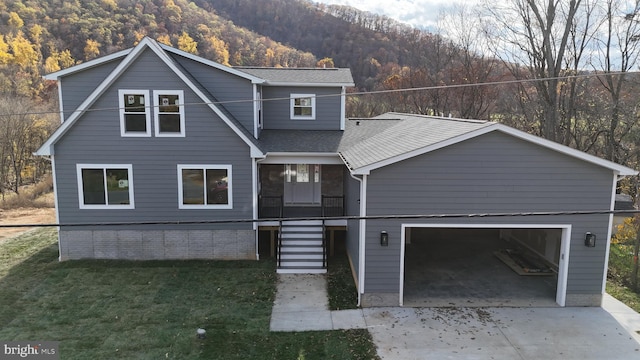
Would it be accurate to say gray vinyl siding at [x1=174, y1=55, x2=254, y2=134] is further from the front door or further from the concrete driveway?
the concrete driveway

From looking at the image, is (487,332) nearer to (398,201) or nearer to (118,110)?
(398,201)

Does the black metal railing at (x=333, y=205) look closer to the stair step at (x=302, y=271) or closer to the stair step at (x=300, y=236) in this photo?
the stair step at (x=300, y=236)

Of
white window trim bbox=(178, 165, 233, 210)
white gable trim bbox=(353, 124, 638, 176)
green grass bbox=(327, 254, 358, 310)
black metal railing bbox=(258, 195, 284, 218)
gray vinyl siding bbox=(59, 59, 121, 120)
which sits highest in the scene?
gray vinyl siding bbox=(59, 59, 121, 120)

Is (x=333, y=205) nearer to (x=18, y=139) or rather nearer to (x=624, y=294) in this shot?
(x=624, y=294)

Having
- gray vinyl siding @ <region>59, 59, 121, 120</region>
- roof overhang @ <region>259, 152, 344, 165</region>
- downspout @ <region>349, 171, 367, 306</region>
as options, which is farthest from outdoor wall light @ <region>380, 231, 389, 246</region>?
gray vinyl siding @ <region>59, 59, 121, 120</region>

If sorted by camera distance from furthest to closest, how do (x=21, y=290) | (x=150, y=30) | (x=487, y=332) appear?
1. (x=150, y=30)
2. (x=21, y=290)
3. (x=487, y=332)

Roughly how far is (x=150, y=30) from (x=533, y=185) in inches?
2003

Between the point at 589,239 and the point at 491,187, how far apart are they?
2.81m

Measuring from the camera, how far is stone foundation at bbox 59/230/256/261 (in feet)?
47.5

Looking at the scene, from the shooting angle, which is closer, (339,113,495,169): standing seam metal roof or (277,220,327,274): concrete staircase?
(339,113,495,169): standing seam metal roof

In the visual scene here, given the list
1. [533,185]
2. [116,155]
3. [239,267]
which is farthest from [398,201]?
[116,155]

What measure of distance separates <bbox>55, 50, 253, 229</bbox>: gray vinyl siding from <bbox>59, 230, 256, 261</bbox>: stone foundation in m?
0.56

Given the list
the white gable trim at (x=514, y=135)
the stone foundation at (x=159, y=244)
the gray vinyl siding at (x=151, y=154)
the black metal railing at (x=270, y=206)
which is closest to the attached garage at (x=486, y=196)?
the white gable trim at (x=514, y=135)

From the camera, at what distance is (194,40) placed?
167ft
